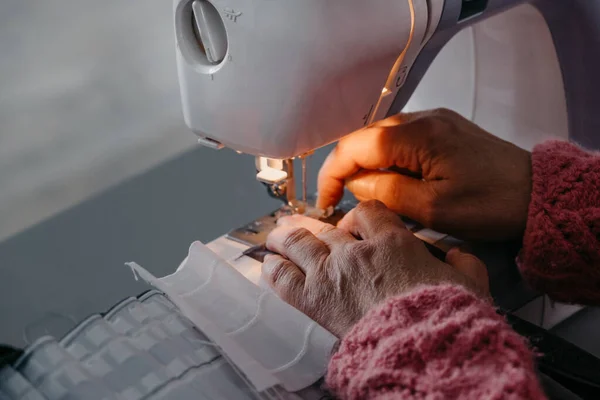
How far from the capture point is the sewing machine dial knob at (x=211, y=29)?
27.2 inches

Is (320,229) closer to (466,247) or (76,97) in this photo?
(466,247)

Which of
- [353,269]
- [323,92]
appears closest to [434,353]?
[353,269]

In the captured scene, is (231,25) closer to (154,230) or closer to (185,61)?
(185,61)

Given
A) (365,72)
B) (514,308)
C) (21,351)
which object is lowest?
(514,308)

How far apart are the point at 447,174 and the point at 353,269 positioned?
251mm

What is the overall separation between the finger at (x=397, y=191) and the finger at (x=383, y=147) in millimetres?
15

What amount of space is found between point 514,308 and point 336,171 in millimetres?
328

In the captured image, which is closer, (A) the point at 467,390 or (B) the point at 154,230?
(A) the point at 467,390

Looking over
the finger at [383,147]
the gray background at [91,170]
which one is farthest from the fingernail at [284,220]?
the gray background at [91,170]

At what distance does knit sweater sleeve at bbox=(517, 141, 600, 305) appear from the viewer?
81 centimetres

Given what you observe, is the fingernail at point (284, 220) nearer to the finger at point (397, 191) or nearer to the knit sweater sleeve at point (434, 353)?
the finger at point (397, 191)

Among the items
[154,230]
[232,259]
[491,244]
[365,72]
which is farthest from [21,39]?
[491,244]

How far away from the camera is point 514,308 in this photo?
901 mm

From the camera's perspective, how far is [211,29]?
70 centimetres
